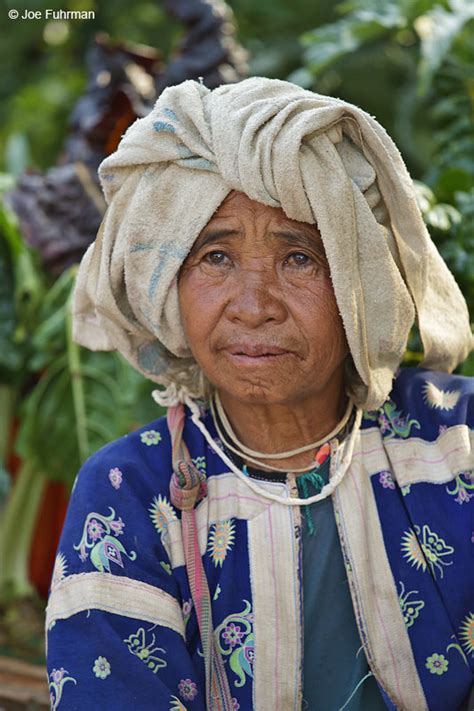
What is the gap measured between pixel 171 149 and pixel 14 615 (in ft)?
6.79

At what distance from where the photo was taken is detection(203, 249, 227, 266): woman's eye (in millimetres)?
1952

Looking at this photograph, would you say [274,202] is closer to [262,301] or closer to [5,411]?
[262,301]

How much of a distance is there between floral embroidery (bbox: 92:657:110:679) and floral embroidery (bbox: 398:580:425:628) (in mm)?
575

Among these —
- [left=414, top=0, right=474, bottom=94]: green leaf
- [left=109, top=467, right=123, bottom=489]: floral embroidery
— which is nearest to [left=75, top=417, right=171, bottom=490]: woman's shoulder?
[left=109, top=467, right=123, bottom=489]: floral embroidery

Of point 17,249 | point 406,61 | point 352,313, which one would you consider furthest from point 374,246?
point 406,61

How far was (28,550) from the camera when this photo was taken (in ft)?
11.9

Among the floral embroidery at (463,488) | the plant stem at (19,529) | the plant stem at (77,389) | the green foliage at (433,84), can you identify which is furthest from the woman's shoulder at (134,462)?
the plant stem at (19,529)

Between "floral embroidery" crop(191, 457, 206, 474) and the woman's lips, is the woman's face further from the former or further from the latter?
"floral embroidery" crop(191, 457, 206, 474)

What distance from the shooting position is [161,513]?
6.63 feet

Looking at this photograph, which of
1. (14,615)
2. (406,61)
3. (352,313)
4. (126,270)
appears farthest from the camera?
(406,61)

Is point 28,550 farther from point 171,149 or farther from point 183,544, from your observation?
point 171,149

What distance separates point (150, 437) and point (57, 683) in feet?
1.75

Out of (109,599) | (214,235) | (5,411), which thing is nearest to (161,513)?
(109,599)

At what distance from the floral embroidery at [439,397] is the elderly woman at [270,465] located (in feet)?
0.04
